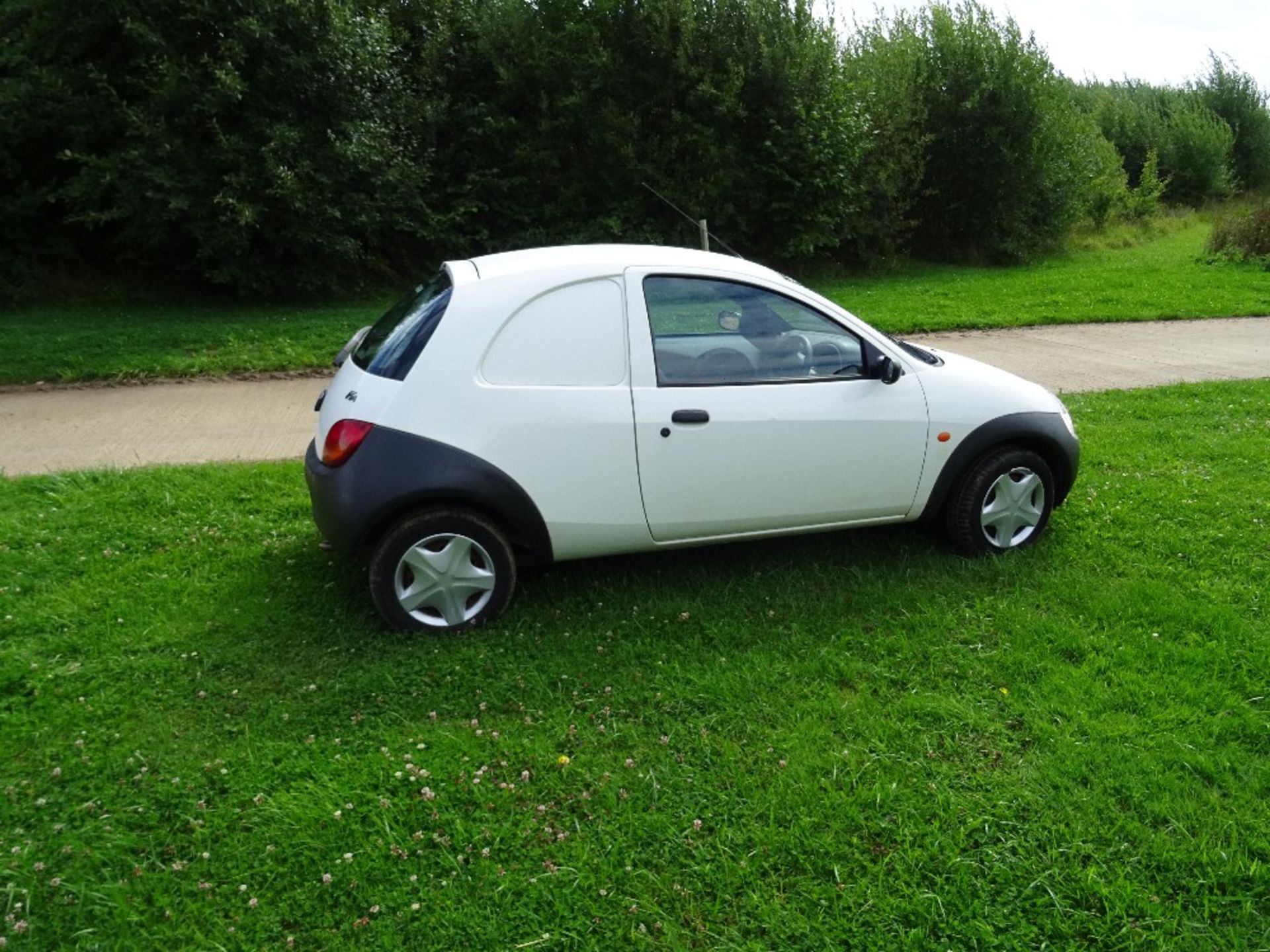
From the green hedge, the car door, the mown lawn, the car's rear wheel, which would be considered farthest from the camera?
the green hedge

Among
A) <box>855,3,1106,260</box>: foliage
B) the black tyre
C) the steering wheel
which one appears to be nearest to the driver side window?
the steering wheel

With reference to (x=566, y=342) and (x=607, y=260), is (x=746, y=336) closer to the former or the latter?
(x=607, y=260)

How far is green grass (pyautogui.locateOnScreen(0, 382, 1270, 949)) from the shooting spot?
9.14 feet

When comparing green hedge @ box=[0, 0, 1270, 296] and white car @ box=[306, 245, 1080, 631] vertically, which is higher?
green hedge @ box=[0, 0, 1270, 296]

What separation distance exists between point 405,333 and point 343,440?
1.89ft

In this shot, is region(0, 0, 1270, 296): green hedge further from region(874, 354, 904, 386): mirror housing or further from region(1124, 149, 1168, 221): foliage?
region(874, 354, 904, 386): mirror housing

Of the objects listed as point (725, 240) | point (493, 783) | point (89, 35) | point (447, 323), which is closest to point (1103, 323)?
point (725, 240)

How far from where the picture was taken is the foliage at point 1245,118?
3681cm

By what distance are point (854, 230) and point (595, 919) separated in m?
17.8

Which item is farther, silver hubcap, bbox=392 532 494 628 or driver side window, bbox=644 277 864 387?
driver side window, bbox=644 277 864 387

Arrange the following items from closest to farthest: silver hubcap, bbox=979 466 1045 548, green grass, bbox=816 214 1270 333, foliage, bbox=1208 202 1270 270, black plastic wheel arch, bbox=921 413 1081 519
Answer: black plastic wheel arch, bbox=921 413 1081 519
silver hubcap, bbox=979 466 1045 548
green grass, bbox=816 214 1270 333
foliage, bbox=1208 202 1270 270

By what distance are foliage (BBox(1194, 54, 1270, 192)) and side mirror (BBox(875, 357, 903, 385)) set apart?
4031 cm

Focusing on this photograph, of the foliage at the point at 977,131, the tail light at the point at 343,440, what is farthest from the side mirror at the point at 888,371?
the foliage at the point at 977,131

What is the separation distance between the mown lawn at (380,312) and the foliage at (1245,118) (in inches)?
837
